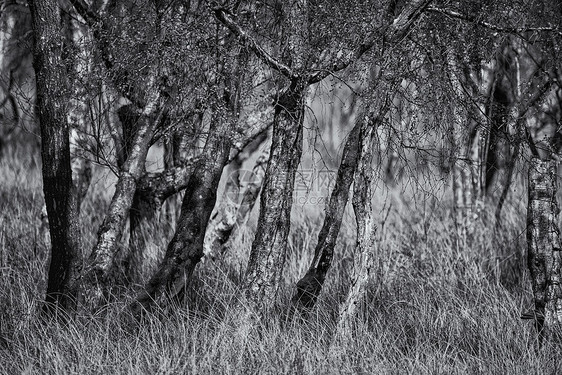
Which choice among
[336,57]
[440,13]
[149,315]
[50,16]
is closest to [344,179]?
[336,57]

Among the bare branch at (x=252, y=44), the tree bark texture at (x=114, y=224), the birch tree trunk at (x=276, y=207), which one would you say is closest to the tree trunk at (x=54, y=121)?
the tree bark texture at (x=114, y=224)

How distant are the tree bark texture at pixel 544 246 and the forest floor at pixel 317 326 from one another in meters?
0.25

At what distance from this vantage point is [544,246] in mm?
5520

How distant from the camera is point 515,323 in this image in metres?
5.84

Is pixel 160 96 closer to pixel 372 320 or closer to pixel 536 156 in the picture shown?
pixel 372 320

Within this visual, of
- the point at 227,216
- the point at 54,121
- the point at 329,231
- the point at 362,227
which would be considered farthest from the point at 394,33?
the point at 227,216

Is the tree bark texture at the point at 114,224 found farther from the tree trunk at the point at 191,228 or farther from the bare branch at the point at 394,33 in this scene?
the bare branch at the point at 394,33

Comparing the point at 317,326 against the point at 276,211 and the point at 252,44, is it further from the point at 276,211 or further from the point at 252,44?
the point at 252,44

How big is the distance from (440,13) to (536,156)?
1286 millimetres

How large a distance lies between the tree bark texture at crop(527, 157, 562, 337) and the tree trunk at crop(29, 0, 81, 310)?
3353 millimetres

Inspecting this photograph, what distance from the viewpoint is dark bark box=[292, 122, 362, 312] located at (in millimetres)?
6109

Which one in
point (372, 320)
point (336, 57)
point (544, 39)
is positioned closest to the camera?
point (336, 57)

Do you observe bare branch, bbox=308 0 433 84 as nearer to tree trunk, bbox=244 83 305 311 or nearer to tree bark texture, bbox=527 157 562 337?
tree trunk, bbox=244 83 305 311

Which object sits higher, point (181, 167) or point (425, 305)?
point (181, 167)
